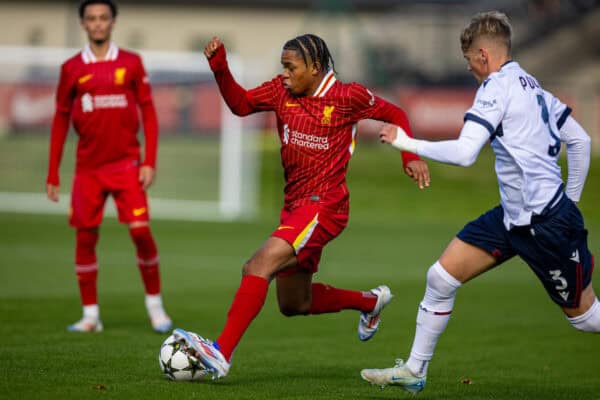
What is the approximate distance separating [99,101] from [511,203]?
4.00m

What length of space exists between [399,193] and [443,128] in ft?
9.14

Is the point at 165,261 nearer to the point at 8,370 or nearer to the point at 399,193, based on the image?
the point at 8,370

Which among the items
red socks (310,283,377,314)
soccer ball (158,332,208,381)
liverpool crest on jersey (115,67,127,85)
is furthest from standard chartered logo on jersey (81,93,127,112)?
soccer ball (158,332,208,381)

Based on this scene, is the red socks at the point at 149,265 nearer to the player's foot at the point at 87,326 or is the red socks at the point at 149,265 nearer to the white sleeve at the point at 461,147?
the player's foot at the point at 87,326

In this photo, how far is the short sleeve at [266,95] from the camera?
6879 millimetres

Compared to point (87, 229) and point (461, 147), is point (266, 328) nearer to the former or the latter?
point (87, 229)

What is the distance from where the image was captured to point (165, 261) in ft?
49.6

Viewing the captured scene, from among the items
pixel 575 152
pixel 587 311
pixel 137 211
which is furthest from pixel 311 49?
pixel 137 211

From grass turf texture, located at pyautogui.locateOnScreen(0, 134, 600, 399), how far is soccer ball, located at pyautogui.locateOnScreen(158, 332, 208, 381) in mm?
74

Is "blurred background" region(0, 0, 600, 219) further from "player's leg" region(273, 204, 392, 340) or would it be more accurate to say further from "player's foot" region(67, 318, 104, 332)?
"player's leg" region(273, 204, 392, 340)

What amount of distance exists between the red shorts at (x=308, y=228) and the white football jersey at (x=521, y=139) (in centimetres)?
109

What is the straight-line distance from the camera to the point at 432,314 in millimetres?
6418

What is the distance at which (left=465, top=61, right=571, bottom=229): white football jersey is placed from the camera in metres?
5.97

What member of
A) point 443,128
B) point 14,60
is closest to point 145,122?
point 14,60
